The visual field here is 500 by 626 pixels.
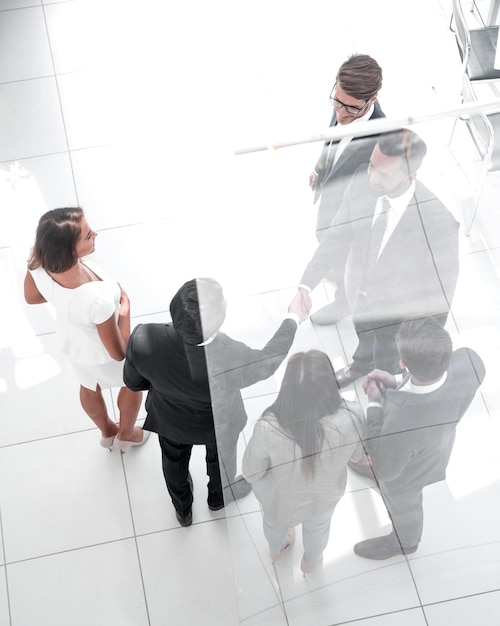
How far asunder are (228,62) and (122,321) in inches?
84.7

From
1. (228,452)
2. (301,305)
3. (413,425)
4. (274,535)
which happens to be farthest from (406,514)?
(301,305)

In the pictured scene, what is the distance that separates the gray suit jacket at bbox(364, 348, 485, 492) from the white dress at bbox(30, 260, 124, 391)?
99cm

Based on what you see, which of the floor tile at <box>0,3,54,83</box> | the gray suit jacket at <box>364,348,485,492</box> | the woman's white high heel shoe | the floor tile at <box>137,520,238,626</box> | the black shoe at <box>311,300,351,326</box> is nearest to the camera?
the gray suit jacket at <box>364,348,485,492</box>

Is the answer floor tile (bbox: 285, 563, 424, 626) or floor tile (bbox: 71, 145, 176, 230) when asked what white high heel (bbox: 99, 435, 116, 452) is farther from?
floor tile (bbox: 285, 563, 424, 626)

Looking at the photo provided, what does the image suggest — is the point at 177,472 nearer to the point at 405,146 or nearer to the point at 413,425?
the point at 413,425

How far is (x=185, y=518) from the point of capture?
8.93ft

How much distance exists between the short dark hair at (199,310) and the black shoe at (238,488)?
370 millimetres

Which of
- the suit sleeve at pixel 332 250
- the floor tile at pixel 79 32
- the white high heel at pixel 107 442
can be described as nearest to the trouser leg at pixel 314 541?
the suit sleeve at pixel 332 250

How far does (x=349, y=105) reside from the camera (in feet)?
8.43

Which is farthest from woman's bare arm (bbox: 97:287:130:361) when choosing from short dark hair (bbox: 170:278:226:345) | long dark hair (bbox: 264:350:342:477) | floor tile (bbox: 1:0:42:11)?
floor tile (bbox: 1:0:42:11)

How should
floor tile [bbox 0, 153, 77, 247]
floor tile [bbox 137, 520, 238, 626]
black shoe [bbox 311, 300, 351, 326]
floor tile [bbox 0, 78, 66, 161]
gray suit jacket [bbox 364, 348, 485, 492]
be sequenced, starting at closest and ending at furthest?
gray suit jacket [bbox 364, 348, 485, 492], black shoe [bbox 311, 300, 351, 326], floor tile [bbox 137, 520, 238, 626], floor tile [bbox 0, 153, 77, 247], floor tile [bbox 0, 78, 66, 161]

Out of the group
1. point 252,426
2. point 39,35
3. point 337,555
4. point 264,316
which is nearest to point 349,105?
point 264,316

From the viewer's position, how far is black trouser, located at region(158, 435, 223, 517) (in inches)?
97.2

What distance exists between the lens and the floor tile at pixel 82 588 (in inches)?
103
